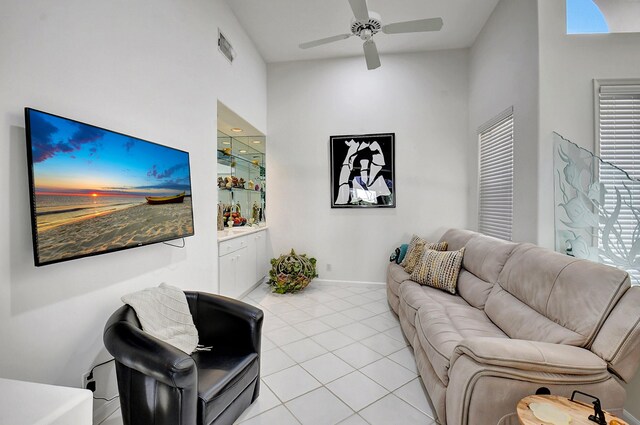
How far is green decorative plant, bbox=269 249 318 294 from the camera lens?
410cm

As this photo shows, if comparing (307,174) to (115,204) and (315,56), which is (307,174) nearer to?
(315,56)

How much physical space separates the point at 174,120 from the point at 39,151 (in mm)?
1194

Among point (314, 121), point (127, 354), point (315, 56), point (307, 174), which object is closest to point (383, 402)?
point (127, 354)

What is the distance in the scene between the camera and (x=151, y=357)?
4.12 ft

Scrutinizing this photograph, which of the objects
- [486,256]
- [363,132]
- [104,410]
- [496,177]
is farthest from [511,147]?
[104,410]

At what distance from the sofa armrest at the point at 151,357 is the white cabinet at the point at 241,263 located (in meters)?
1.78

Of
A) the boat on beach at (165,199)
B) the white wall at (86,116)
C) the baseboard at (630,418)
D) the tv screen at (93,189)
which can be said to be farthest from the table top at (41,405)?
the baseboard at (630,418)

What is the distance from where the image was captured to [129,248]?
71.7 inches

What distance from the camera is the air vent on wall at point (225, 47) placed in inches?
123

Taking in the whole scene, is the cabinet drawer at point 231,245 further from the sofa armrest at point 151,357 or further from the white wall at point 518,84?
the white wall at point 518,84

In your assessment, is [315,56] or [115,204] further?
[315,56]

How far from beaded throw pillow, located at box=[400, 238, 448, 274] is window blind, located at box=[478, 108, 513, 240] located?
27.1 inches

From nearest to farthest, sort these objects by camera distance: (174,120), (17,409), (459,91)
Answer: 1. (17,409)
2. (174,120)
3. (459,91)

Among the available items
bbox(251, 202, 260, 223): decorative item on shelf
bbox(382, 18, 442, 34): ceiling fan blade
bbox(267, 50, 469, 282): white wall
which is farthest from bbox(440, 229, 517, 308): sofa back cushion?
bbox(251, 202, 260, 223): decorative item on shelf
